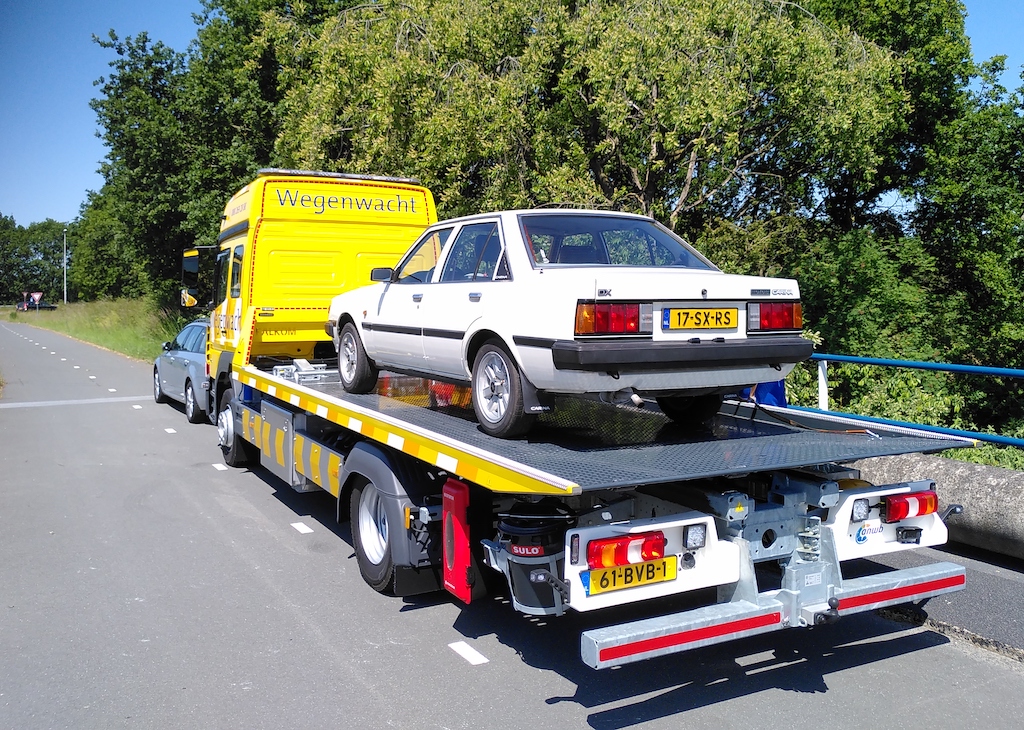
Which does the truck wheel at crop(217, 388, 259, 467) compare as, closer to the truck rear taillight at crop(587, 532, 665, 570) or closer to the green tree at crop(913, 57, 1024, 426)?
the truck rear taillight at crop(587, 532, 665, 570)

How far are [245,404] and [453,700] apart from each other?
5.61 metres

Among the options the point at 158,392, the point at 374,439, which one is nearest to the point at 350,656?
the point at 374,439

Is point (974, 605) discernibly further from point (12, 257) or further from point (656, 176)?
point (12, 257)

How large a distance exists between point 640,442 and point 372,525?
6.15 feet

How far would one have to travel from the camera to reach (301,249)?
931cm

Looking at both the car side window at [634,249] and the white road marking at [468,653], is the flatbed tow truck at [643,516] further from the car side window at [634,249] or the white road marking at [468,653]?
the car side window at [634,249]

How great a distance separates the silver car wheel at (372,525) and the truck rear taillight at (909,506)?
115 inches

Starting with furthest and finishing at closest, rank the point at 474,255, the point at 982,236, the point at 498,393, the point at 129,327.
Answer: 1. the point at 129,327
2. the point at 982,236
3. the point at 474,255
4. the point at 498,393

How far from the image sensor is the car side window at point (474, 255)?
18.6ft

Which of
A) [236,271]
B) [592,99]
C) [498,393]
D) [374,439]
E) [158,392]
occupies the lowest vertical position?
[158,392]

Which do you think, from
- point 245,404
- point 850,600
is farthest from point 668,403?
point 245,404

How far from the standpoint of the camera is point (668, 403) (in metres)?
5.84

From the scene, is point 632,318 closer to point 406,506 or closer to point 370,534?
point 406,506

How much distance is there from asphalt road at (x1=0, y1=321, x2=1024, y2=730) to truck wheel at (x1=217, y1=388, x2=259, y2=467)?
2392mm
